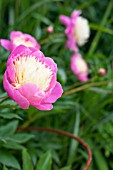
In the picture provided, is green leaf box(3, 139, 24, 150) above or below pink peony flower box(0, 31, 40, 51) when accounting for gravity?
below

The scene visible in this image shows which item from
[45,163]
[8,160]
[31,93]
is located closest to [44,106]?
[31,93]

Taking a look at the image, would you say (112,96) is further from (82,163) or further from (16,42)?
(16,42)

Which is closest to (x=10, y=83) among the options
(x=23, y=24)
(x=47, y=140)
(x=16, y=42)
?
(x=16, y=42)

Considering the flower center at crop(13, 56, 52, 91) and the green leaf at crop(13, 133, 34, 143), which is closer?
the flower center at crop(13, 56, 52, 91)

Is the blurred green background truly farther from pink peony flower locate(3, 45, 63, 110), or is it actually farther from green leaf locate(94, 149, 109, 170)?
pink peony flower locate(3, 45, 63, 110)

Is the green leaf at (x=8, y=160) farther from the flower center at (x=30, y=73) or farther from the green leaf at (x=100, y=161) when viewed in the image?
the green leaf at (x=100, y=161)

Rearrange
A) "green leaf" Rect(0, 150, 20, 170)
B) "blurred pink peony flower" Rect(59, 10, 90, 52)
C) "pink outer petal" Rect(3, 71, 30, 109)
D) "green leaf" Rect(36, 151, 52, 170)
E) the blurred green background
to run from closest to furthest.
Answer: "pink outer petal" Rect(3, 71, 30, 109), "green leaf" Rect(36, 151, 52, 170), "green leaf" Rect(0, 150, 20, 170), the blurred green background, "blurred pink peony flower" Rect(59, 10, 90, 52)

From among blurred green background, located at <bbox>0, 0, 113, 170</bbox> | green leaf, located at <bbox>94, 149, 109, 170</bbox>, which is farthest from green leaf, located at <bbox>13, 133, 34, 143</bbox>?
green leaf, located at <bbox>94, 149, 109, 170</bbox>
